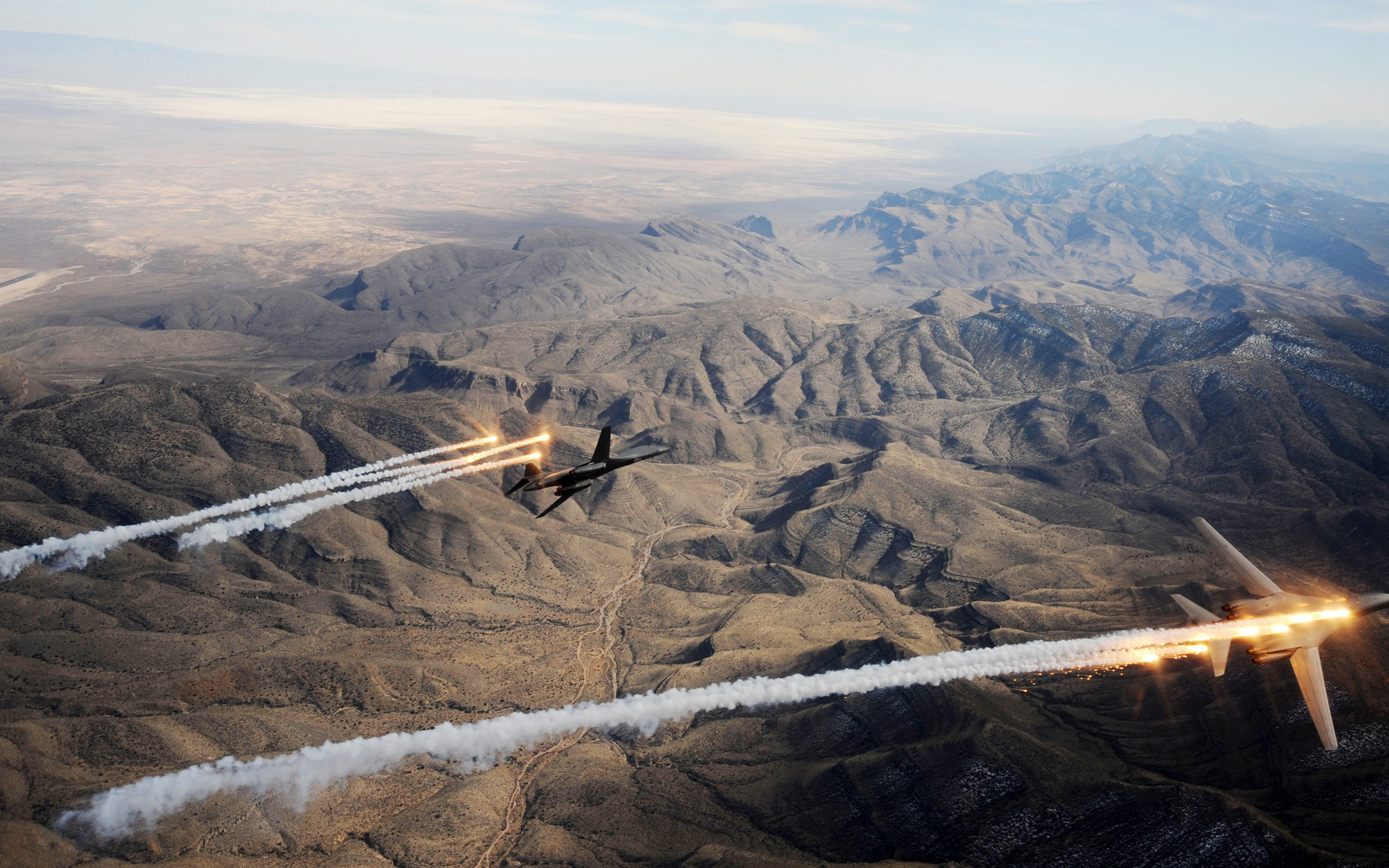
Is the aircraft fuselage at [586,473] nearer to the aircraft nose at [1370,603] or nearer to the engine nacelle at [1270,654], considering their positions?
the engine nacelle at [1270,654]

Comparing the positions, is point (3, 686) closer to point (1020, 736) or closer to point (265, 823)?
point (265, 823)

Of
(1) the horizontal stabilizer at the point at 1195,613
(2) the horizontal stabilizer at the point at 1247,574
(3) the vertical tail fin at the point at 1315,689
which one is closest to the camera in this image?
(3) the vertical tail fin at the point at 1315,689

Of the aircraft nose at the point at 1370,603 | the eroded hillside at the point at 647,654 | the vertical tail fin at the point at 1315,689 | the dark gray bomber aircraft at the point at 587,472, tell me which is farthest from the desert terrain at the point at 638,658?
the dark gray bomber aircraft at the point at 587,472

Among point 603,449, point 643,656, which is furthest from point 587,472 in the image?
point 643,656

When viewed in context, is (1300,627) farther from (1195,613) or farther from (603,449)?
(603,449)

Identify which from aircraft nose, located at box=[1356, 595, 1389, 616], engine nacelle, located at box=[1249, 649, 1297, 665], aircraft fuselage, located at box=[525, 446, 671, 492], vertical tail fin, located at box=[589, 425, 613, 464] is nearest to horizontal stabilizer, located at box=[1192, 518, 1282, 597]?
engine nacelle, located at box=[1249, 649, 1297, 665]

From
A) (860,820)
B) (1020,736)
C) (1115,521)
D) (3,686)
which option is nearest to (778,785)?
(860,820)
